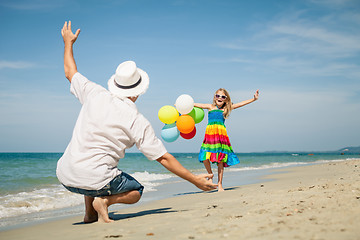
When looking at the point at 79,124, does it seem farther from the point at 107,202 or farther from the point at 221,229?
the point at 221,229

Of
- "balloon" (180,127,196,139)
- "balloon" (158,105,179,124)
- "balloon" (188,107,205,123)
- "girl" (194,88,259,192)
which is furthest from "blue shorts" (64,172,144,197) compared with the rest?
"girl" (194,88,259,192)

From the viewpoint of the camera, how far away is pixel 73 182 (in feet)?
10.5

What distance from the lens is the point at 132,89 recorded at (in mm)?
3408

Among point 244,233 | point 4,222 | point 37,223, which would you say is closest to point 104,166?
point 244,233

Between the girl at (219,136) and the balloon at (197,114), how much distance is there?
18cm

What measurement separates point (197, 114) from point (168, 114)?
74cm

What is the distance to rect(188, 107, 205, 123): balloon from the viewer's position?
6.36 meters

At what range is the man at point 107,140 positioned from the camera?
315cm

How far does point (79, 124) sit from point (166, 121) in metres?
2.84

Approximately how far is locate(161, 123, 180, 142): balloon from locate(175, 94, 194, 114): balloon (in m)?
0.32

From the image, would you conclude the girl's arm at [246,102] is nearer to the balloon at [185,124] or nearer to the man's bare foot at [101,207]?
the balloon at [185,124]

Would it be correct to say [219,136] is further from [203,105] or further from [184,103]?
[184,103]

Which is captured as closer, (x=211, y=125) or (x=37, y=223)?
(x=37, y=223)

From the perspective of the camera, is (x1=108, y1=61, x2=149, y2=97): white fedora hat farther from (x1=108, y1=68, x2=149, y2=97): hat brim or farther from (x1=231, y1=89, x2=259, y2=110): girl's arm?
(x1=231, y1=89, x2=259, y2=110): girl's arm
